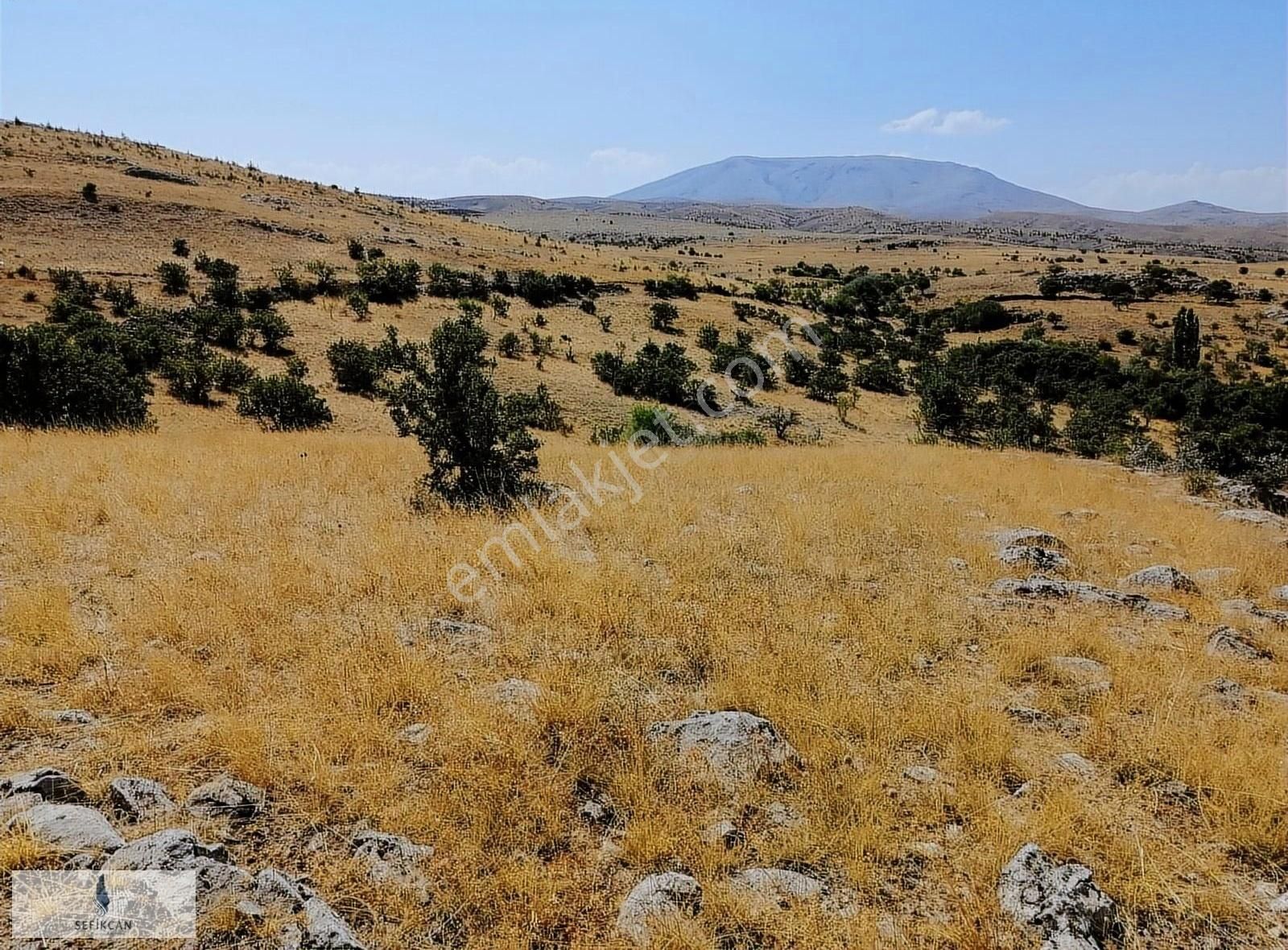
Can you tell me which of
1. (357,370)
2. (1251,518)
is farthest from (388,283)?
(1251,518)

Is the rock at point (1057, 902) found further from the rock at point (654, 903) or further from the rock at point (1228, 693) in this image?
→ the rock at point (1228, 693)

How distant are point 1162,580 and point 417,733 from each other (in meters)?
6.65

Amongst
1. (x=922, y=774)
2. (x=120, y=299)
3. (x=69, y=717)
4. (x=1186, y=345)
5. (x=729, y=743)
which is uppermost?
(x=120, y=299)

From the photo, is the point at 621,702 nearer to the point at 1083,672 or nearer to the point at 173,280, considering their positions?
the point at 1083,672

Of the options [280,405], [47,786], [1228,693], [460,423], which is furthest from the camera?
[280,405]

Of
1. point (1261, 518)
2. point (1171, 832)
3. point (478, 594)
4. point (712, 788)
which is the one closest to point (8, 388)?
point (478, 594)

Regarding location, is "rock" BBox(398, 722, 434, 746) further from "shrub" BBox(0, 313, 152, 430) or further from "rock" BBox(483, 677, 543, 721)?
"shrub" BBox(0, 313, 152, 430)

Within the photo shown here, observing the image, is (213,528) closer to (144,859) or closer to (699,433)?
(144,859)

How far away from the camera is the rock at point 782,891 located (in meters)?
2.58

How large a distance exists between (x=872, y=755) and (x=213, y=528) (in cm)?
609

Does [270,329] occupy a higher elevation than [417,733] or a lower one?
higher

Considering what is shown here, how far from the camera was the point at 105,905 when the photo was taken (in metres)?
2.21

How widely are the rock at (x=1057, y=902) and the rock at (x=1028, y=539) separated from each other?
475cm

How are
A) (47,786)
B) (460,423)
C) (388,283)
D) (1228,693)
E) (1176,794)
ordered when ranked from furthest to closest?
1. (388,283)
2. (460,423)
3. (1228,693)
4. (1176,794)
5. (47,786)
